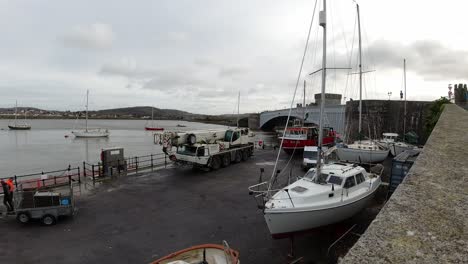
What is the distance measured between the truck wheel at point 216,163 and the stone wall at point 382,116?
73.6ft

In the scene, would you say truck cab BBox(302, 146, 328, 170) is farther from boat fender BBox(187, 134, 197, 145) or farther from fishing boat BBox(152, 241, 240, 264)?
fishing boat BBox(152, 241, 240, 264)

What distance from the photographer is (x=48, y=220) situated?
1022 centimetres

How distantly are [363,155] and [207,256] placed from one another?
675 inches

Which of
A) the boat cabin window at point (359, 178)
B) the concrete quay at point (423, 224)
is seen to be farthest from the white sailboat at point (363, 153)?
the concrete quay at point (423, 224)

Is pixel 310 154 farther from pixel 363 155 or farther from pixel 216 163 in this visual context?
pixel 216 163

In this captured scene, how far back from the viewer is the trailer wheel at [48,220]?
1019cm

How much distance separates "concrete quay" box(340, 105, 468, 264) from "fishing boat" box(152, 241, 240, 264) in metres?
3.98

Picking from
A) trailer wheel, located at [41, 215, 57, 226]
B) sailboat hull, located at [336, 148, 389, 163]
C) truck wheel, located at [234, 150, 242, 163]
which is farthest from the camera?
truck wheel, located at [234, 150, 242, 163]

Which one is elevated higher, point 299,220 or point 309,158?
point 309,158

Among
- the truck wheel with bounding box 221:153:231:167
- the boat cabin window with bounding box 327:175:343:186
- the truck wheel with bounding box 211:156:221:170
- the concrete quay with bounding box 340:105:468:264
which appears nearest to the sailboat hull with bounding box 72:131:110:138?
the truck wheel with bounding box 221:153:231:167

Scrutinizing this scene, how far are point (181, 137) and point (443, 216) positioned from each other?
17.3 meters

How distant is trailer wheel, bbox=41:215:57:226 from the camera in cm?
1019

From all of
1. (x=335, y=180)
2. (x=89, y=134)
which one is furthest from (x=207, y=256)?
(x=89, y=134)

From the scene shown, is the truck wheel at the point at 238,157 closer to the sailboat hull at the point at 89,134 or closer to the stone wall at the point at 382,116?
the stone wall at the point at 382,116
